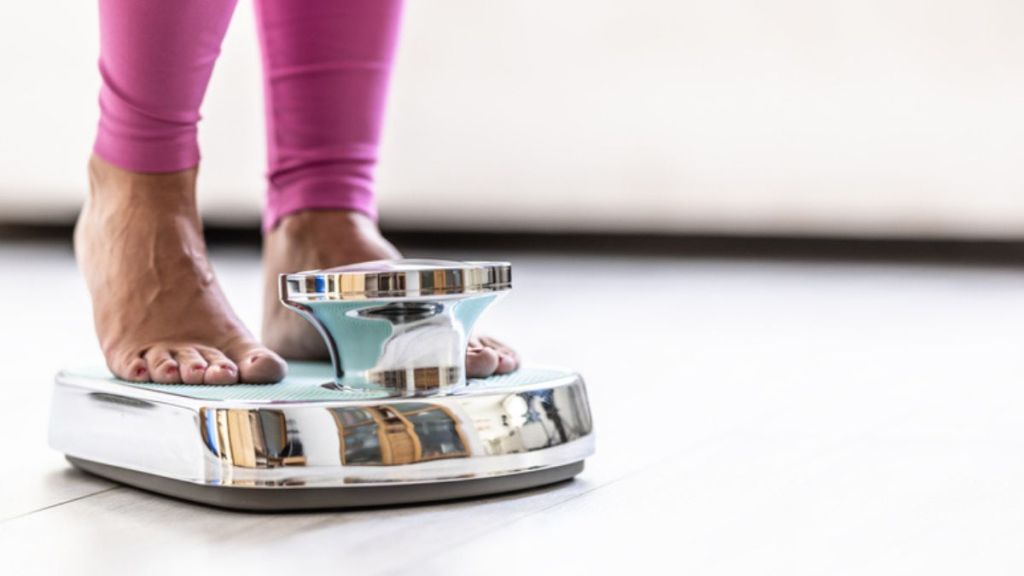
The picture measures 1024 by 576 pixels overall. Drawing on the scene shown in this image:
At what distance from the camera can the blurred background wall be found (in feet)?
8.11

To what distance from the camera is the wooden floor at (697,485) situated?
611 mm

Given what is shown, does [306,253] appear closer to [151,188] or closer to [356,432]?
[151,188]

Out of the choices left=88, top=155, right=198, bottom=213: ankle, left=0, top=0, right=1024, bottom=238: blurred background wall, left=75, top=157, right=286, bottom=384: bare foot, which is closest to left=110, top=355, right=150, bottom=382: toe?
left=75, top=157, right=286, bottom=384: bare foot

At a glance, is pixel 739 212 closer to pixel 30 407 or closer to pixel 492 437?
pixel 30 407

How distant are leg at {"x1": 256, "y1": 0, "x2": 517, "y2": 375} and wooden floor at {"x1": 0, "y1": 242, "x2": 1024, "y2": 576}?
0.23 m

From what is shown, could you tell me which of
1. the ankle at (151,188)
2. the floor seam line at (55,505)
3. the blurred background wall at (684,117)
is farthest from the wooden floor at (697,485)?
the blurred background wall at (684,117)

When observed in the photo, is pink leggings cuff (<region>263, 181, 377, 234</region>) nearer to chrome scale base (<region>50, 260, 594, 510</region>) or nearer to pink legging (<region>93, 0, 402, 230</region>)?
pink legging (<region>93, 0, 402, 230</region>)

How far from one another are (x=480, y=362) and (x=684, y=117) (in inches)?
77.0

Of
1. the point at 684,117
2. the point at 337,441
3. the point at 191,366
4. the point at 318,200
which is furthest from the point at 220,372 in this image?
the point at 684,117

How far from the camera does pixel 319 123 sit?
1029 millimetres

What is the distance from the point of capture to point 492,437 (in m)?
0.74

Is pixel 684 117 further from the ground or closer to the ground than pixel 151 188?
further from the ground

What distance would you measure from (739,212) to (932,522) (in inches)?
81.7

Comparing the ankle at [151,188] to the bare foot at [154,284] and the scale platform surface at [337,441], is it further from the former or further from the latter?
the scale platform surface at [337,441]
